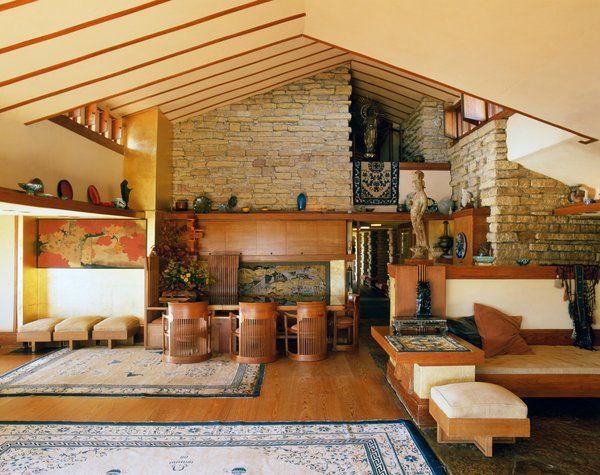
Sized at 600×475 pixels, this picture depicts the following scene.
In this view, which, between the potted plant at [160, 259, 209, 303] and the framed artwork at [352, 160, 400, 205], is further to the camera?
the framed artwork at [352, 160, 400, 205]

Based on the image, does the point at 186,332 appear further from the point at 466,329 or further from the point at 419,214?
the point at 466,329

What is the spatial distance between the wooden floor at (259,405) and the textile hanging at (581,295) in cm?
241

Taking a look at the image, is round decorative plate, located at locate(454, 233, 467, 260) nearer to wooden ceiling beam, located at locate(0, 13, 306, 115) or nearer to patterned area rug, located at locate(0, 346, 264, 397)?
patterned area rug, located at locate(0, 346, 264, 397)

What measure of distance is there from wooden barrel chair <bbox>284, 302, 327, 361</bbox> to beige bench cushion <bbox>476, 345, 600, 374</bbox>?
7.58 feet

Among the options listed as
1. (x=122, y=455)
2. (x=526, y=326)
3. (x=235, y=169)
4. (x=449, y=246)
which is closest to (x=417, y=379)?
(x=526, y=326)

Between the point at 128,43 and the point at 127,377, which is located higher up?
the point at 128,43

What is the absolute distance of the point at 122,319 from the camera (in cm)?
643

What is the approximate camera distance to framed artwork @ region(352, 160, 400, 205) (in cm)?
801

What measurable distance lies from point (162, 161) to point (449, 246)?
229 inches

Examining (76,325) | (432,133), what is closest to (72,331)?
(76,325)

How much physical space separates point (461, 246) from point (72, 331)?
6.61 meters

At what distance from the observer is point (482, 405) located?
9.85ft

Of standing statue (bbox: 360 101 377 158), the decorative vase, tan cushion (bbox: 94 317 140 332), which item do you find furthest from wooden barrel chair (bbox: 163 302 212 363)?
standing statue (bbox: 360 101 377 158)

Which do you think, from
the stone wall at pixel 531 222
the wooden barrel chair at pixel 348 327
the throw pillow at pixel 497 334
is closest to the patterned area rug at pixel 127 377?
the wooden barrel chair at pixel 348 327
